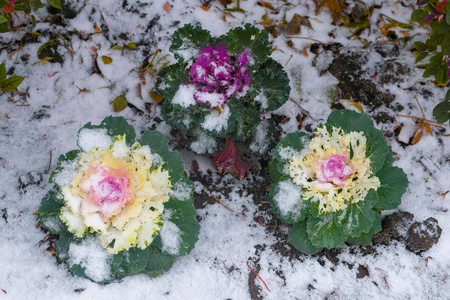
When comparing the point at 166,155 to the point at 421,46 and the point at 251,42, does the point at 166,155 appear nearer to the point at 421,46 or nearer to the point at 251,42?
the point at 251,42

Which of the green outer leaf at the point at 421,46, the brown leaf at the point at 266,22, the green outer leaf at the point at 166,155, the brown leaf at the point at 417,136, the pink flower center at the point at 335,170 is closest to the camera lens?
the pink flower center at the point at 335,170

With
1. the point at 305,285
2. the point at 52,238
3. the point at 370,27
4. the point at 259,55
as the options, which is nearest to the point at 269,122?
the point at 259,55

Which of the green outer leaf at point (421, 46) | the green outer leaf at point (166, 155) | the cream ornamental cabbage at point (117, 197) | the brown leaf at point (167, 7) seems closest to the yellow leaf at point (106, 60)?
the brown leaf at point (167, 7)

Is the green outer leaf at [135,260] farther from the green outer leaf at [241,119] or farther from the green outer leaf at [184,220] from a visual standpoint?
the green outer leaf at [241,119]

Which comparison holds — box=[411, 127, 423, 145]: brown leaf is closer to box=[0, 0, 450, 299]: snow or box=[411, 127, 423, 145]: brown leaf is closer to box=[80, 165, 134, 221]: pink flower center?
box=[0, 0, 450, 299]: snow

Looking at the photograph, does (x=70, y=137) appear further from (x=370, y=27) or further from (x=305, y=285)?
(x=370, y=27)
